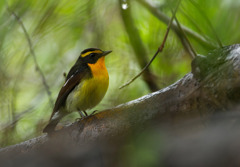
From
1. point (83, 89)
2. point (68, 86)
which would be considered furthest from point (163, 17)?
point (68, 86)

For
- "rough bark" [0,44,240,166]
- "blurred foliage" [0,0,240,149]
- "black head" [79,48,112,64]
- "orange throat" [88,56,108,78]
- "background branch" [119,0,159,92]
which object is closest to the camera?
"rough bark" [0,44,240,166]

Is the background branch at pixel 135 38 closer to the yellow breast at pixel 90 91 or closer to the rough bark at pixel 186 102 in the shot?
the yellow breast at pixel 90 91

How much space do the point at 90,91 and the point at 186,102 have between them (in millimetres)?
1880

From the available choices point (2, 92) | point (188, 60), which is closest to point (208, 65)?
point (188, 60)

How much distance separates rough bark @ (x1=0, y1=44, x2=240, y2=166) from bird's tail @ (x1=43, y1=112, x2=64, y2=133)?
0.17 metres

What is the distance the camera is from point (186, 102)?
127 centimetres

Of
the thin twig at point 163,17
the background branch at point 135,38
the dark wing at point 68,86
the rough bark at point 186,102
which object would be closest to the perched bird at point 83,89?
the dark wing at point 68,86

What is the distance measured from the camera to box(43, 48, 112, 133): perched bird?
2.99m

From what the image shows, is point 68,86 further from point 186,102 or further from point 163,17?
point 186,102

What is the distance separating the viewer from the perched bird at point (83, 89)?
299 centimetres

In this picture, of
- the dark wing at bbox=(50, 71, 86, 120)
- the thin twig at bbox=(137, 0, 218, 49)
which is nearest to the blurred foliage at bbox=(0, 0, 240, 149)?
the thin twig at bbox=(137, 0, 218, 49)

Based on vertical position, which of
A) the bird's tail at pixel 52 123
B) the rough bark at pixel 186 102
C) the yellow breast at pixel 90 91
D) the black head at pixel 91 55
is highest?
the black head at pixel 91 55

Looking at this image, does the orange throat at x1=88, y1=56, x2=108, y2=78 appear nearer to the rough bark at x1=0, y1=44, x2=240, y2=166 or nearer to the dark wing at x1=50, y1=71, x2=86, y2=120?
the dark wing at x1=50, y1=71, x2=86, y2=120

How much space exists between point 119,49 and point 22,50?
97 cm
